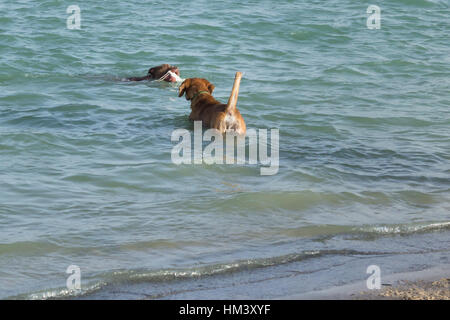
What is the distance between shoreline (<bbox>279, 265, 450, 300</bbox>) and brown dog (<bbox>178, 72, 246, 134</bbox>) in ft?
10.8

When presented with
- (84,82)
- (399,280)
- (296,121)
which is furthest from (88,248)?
(84,82)

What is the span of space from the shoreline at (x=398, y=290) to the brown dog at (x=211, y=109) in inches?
129

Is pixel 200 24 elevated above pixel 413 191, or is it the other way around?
pixel 200 24

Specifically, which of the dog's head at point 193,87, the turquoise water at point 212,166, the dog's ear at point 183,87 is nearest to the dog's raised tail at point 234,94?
the turquoise water at point 212,166

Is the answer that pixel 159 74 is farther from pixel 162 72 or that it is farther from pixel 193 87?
pixel 193 87

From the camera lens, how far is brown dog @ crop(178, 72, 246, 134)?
751 cm

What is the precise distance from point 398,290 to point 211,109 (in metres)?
4.39

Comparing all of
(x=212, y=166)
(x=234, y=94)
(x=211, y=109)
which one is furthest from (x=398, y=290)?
(x=211, y=109)

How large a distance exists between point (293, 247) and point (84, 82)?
6380 millimetres

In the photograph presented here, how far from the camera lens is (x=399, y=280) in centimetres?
420

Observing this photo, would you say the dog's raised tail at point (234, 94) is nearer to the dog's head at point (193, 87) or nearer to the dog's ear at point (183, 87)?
the dog's head at point (193, 87)

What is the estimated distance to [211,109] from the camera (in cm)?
797

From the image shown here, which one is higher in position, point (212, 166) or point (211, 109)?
point (211, 109)
